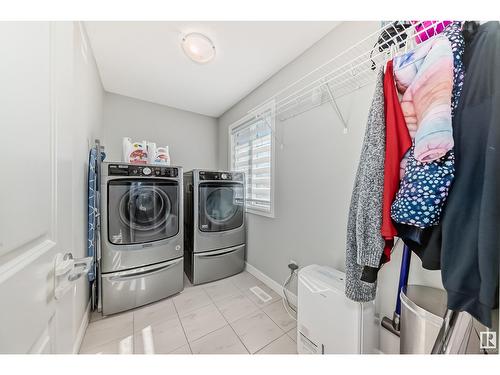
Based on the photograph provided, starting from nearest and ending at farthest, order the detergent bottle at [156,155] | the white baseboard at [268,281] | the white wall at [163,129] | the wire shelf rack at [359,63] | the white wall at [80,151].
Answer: the wire shelf rack at [359,63] < the white wall at [80,151] < the white baseboard at [268,281] < the detergent bottle at [156,155] < the white wall at [163,129]

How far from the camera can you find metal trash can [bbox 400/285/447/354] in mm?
713

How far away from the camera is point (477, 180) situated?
52 centimetres

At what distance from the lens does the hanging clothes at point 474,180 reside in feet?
1.50

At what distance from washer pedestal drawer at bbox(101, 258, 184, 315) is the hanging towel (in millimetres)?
1994

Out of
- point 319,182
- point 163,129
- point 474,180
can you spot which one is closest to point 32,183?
point 474,180

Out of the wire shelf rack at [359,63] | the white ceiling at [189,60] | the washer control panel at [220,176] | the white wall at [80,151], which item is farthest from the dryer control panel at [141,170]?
the wire shelf rack at [359,63]

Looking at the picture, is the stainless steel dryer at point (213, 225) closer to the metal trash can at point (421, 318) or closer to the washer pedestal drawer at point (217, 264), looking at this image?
the washer pedestal drawer at point (217, 264)

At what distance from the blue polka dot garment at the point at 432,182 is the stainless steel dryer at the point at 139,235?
1.74 metres

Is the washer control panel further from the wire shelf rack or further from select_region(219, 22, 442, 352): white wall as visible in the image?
the wire shelf rack

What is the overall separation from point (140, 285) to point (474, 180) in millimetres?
2138

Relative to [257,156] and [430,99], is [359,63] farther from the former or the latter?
[257,156]
